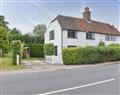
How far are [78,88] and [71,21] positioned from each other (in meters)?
29.0

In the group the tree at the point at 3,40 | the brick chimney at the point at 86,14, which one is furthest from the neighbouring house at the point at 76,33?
the tree at the point at 3,40

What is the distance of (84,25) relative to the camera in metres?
40.0

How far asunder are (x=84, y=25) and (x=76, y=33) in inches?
151

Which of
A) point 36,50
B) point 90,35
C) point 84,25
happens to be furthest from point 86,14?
point 36,50

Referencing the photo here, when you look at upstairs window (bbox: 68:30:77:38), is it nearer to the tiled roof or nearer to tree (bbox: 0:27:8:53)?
the tiled roof

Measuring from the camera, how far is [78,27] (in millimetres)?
37969

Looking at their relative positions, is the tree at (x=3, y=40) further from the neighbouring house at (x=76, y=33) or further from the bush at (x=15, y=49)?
the bush at (x=15, y=49)

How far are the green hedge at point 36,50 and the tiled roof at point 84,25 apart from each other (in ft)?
34.3

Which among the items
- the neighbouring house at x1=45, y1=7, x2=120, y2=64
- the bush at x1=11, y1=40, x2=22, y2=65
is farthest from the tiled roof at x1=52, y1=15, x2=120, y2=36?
the bush at x1=11, y1=40, x2=22, y2=65

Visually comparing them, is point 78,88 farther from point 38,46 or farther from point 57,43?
point 38,46

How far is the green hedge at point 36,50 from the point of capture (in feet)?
154

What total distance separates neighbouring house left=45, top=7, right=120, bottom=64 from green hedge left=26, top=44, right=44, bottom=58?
20.5 ft

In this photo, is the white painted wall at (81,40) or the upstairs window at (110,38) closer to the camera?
the white painted wall at (81,40)

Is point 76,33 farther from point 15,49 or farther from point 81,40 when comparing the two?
point 15,49
